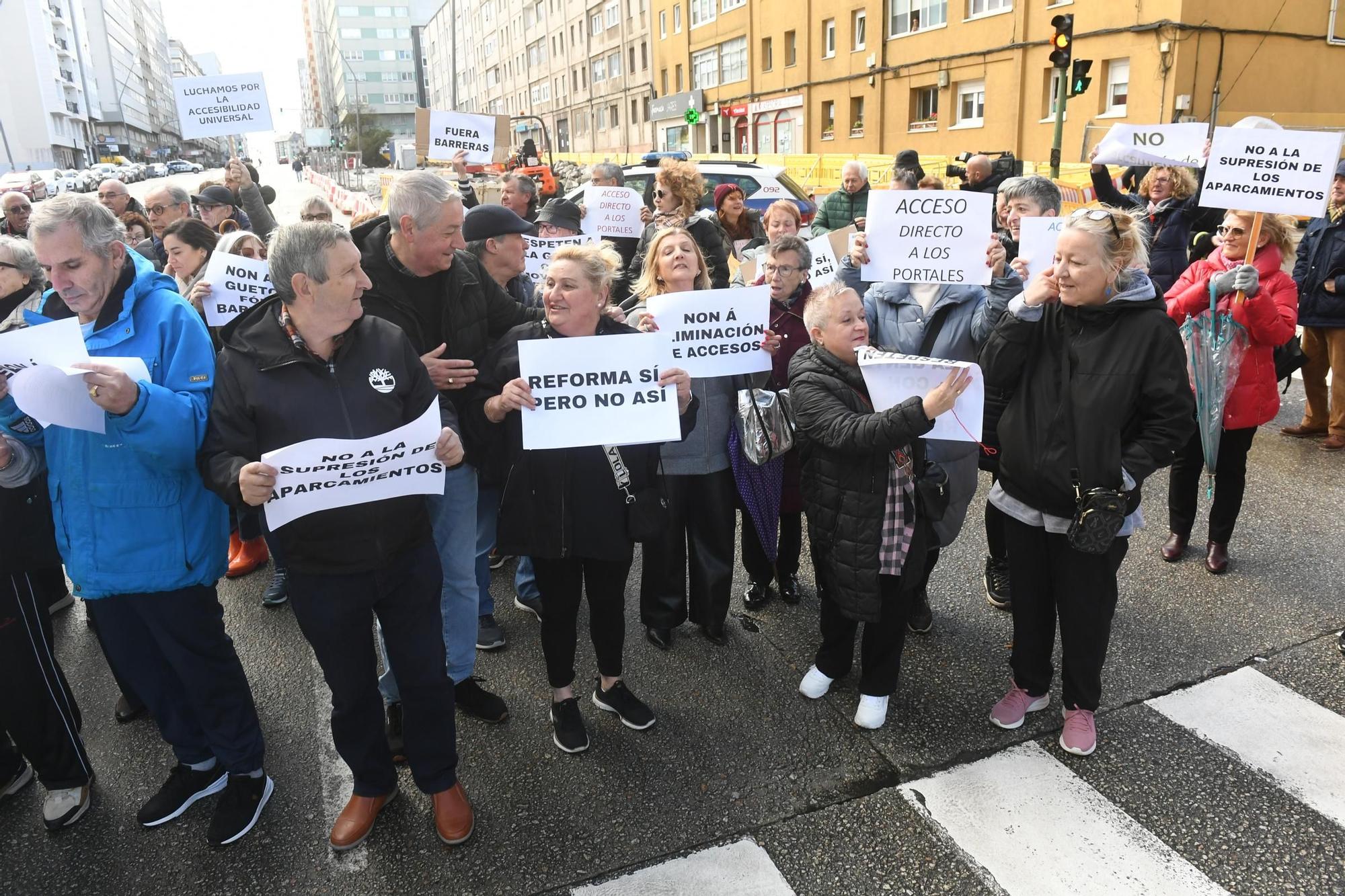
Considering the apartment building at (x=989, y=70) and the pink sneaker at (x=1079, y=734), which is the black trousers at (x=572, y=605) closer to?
the pink sneaker at (x=1079, y=734)

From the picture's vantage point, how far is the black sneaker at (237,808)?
2906 mm

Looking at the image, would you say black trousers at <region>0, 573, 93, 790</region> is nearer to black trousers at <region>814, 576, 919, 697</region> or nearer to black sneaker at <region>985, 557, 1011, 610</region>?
black trousers at <region>814, 576, 919, 697</region>

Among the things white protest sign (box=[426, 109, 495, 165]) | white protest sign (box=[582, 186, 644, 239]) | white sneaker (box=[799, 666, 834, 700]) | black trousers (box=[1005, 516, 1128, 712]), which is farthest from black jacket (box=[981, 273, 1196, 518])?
white protest sign (box=[426, 109, 495, 165])

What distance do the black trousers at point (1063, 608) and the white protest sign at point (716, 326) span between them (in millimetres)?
1275

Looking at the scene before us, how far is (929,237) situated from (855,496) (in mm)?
1398

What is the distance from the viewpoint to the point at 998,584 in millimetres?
4453

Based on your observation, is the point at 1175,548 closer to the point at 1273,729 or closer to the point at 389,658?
the point at 1273,729

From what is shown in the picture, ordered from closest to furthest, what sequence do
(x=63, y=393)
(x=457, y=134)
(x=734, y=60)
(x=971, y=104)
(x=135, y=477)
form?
1. (x=63, y=393)
2. (x=135, y=477)
3. (x=457, y=134)
4. (x=971, y=104)
5. (x=734, y=60)

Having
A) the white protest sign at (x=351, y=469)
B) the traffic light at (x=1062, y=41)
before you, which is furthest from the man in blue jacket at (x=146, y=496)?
the traffic light at (x=1062, y=41)

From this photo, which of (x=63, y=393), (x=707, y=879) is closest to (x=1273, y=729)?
(x=707, y=879)

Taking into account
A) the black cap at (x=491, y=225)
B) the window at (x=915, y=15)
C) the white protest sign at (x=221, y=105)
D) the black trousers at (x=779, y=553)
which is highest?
the window at (x=915, y=15)

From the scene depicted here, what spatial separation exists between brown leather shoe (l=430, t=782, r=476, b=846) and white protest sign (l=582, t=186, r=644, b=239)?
5247 mm

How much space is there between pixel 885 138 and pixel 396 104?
4463 inches

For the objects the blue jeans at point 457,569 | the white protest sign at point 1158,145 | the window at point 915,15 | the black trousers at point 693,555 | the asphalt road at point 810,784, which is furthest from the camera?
the window at point 915,15
